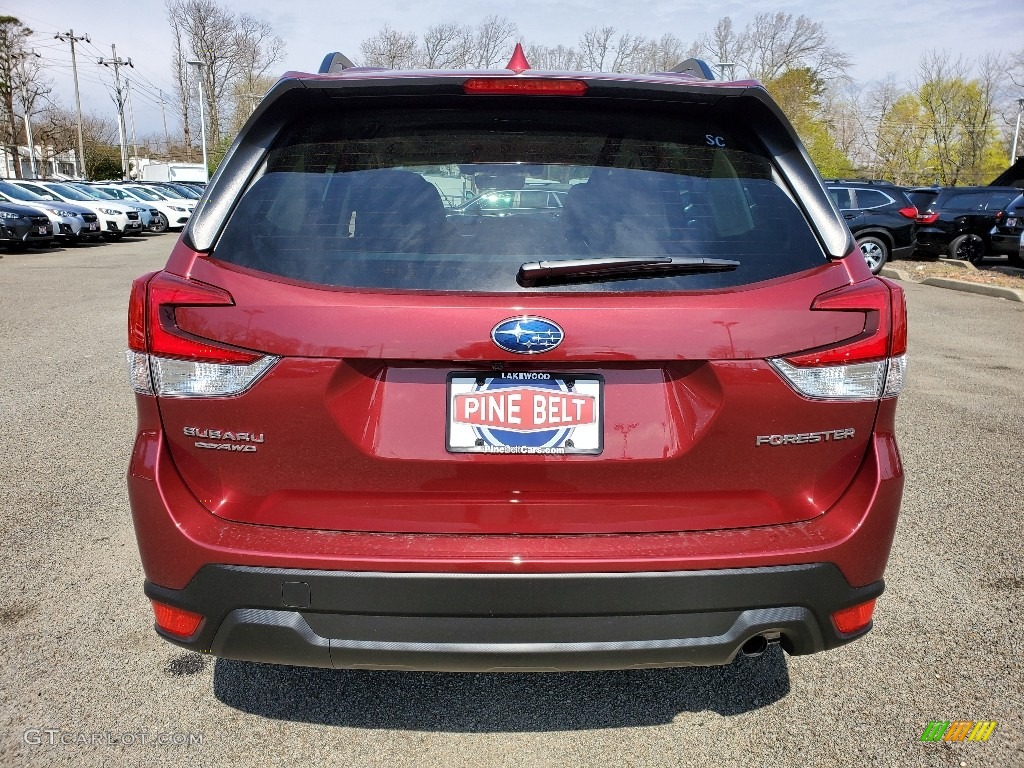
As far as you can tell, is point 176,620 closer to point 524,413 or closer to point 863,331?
point 524,413

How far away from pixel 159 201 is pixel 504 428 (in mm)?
30718

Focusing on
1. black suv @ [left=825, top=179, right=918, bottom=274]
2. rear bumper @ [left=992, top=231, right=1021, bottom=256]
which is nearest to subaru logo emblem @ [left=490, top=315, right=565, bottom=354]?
black suv @ [left=825, top=179, right=918, bottom=274]

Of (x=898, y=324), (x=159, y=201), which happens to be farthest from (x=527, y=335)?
(x=159, y=201)

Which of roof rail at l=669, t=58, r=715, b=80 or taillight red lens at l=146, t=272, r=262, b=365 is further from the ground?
roof rail at l=669, t=58, r=715, b=80

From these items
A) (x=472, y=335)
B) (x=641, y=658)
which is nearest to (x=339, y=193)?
(x=472, y=335)

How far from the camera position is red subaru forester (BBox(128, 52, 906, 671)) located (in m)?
1.89

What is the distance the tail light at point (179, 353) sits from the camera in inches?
75.0

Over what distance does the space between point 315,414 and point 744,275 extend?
110 centimetres

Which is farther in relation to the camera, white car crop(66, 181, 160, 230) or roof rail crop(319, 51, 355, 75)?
white car crop(66, 181, 160, 230)

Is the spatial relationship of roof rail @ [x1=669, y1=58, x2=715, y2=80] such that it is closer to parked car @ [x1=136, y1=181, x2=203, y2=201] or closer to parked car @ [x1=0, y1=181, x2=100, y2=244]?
parked car @ [x1=0, y1=181, x2=100, y2=244]

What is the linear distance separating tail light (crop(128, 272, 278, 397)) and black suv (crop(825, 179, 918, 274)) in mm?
16376

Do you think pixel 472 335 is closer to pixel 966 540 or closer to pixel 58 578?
pixel 58 578

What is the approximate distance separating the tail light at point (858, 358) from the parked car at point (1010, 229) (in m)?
16.1

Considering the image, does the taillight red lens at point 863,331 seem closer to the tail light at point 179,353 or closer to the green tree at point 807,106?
the tail light at point 179,353
